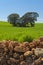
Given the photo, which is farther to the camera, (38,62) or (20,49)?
(20,49)

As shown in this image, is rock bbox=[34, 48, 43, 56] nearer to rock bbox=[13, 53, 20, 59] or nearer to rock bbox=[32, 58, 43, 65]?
rock bbox=[32, 58, 43, 65]

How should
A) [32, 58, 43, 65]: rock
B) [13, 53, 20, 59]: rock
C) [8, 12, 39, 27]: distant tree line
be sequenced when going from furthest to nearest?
1. [8, 12, 39, 27]: distant tree line
2. [13, 53, 20, 59]: rock
3. [32, 58, 43, 65]: rock

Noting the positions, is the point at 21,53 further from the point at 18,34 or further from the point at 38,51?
the point at 18,34

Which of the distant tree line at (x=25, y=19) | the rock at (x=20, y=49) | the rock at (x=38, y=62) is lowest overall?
the distant tree line at (x=25, y=19)

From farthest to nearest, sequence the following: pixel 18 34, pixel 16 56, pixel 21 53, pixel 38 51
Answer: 1. pixel 18 34
2. pixel 21 53
3. pixel 16 56
4. pixel 38 51

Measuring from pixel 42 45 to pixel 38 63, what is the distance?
4.55 feet

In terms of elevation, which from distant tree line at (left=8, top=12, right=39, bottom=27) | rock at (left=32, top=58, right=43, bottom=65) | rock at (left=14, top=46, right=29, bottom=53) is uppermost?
rock at (left=14, top=46, right=29, bottom=53)

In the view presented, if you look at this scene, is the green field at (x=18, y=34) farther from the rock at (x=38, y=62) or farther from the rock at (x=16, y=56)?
the rock at (x=38, y=62)

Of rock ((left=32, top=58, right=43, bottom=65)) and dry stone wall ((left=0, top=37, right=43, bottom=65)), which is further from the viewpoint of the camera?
dry stone wall ((left=0, top=37, right=43, bottom=65))

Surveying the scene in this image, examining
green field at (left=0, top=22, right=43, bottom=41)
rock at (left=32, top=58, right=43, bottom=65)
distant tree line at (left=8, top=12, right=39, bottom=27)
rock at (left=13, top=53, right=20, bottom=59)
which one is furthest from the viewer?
distant tree line at (left=8, top=12, right=39, bottom=27)

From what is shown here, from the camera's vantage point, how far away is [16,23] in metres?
72.6

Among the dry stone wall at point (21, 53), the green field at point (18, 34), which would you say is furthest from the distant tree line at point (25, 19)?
the dry stone wall at point (21, 53)

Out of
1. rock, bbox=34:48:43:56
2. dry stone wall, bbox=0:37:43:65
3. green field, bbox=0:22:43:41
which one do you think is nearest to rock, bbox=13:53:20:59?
dry stone wall, bbox=0:37:43:65

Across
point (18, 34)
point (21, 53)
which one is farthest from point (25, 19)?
point (21, 53)
